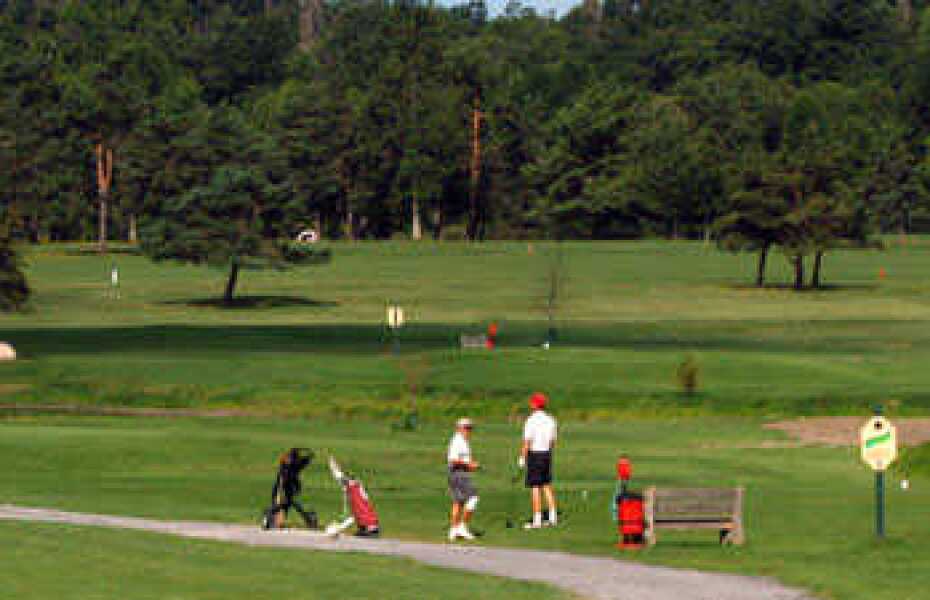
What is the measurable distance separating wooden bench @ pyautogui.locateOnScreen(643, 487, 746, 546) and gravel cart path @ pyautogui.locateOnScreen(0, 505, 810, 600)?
1.94 m

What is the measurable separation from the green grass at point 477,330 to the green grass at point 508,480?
20.3ft

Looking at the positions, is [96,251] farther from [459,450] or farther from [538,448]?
[459,450]

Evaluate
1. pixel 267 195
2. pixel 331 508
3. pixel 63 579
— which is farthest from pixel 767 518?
pixel 267 195

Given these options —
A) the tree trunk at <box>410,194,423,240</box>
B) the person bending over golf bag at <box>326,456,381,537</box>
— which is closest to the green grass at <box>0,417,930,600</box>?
the person bending over golf bag at <box>326,456,381,537</box>

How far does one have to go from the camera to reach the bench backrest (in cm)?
3061

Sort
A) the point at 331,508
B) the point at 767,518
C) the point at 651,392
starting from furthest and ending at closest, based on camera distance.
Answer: the point at 651,392, the point at 331,508, the point at 767,518

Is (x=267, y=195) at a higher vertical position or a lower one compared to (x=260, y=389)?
higher

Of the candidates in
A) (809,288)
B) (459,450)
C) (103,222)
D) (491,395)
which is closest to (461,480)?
(459,450)

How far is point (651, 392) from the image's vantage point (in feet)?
212

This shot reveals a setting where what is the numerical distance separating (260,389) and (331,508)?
96.6 feet

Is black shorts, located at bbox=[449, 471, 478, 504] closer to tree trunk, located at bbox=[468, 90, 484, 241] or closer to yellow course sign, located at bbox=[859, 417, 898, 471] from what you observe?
yellow course sign, located at bbox=[859, 417, 898, 471]

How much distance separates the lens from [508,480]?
42.2 meters

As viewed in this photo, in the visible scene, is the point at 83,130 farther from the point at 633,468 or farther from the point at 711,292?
the point at 633,468

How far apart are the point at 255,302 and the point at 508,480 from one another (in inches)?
3100
